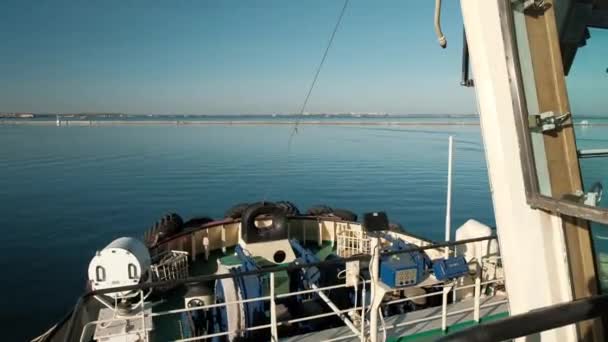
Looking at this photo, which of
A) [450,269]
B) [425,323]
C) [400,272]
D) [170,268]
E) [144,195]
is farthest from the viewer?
[144,195]

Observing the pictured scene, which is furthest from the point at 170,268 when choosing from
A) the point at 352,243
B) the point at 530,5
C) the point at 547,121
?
the point at 530,5

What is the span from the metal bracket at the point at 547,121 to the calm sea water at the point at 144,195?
19 cm

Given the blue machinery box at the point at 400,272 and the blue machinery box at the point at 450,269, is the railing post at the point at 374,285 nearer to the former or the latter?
the blue machinery box at the point at 400,272

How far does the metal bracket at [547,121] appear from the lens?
135cm

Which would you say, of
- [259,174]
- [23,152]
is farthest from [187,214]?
[23,152]

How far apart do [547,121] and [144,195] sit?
26964mm

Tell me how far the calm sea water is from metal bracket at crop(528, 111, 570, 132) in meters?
0.19

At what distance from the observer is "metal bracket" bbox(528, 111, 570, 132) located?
135 cm

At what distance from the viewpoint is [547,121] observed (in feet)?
4.44

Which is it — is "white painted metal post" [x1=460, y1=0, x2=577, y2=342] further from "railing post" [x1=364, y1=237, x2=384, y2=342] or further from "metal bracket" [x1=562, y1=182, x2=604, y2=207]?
"railing post" [x1=364, y1=237, x2=384, y2=342]

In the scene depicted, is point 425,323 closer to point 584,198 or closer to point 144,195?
point 584,198

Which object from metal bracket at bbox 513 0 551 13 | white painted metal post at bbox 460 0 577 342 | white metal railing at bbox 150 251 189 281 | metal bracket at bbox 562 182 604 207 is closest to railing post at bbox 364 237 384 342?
white painted metal post at bbox 460 0 577 342

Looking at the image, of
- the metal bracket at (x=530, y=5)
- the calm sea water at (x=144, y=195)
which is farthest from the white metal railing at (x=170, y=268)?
the metal bracket at (x=530, y=5)

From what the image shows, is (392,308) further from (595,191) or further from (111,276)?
(595,191)
